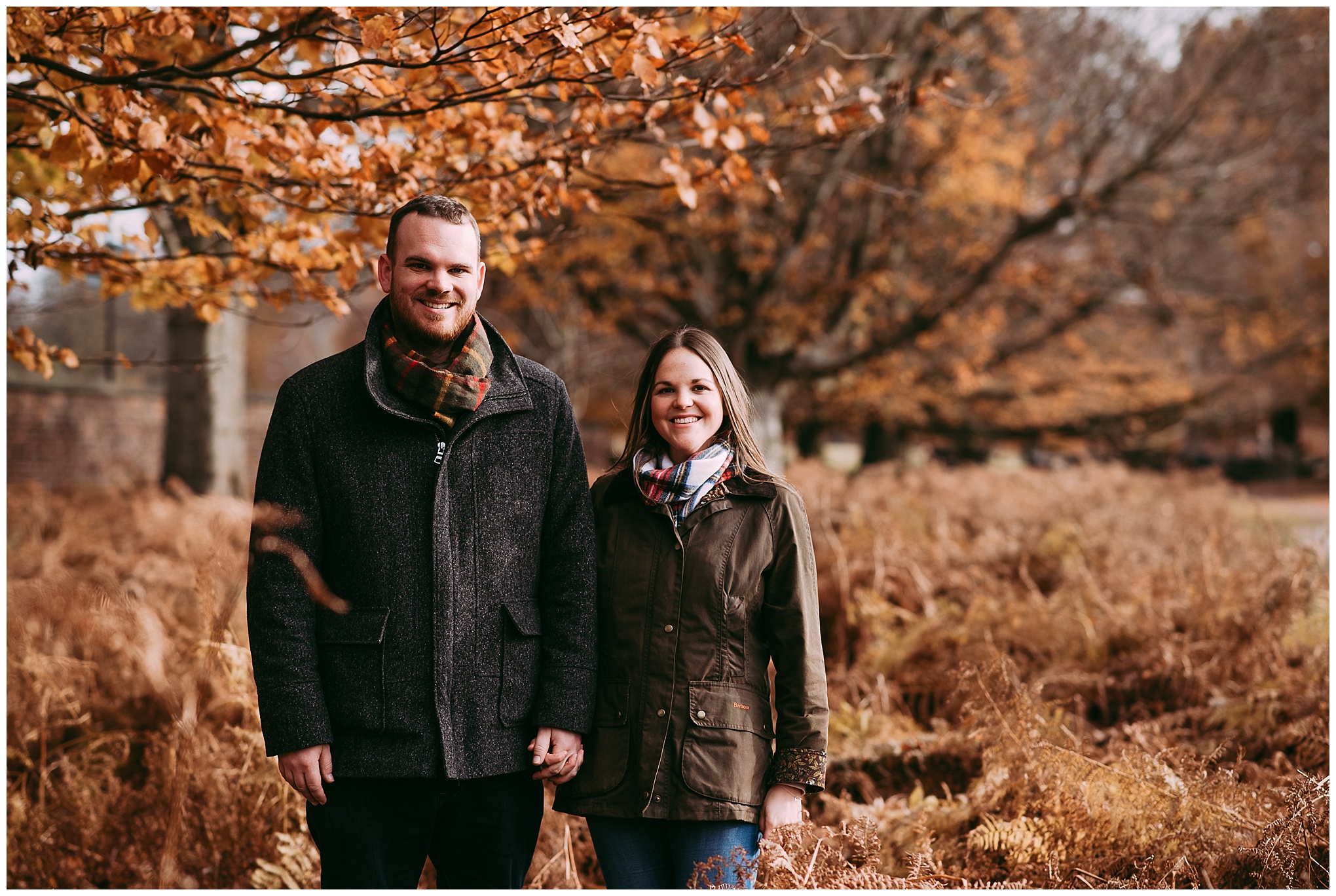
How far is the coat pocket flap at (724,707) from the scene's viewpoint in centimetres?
247

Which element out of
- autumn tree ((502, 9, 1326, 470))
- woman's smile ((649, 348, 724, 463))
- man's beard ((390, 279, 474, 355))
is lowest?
woman's smile ((649, 348, 724, 463))

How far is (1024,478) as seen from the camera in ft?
38.3

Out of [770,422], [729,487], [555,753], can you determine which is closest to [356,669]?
[555,753]

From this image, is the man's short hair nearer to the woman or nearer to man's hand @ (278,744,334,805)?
the woman

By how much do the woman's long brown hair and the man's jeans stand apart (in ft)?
3.26

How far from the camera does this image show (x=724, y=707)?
8.16ft

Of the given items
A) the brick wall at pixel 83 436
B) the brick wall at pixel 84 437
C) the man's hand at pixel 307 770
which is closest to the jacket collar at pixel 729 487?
the man's hand at pixel 307 770

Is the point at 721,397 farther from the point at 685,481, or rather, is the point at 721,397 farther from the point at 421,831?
the point at 421,831

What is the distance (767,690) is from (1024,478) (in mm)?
9980

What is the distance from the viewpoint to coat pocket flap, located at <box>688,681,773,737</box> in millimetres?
2469

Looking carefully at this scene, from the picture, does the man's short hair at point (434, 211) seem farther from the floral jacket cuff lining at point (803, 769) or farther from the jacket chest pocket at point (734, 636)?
the floral jacket cuff lining at point (803, 769)

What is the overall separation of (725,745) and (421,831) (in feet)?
2.67

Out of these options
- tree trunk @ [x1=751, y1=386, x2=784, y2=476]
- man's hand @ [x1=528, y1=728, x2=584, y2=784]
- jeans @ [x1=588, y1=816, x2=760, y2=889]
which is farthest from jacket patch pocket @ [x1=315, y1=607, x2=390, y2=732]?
tree trunk @ [x1=751, y1=386, x2=784, y2=476]

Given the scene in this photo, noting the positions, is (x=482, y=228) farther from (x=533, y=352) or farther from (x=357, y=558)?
(x=533, y=352)
